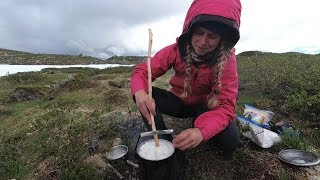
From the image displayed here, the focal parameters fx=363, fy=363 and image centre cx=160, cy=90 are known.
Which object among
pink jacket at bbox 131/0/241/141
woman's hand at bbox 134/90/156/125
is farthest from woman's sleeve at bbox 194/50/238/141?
woman's hand at bbox 134/90/156/125

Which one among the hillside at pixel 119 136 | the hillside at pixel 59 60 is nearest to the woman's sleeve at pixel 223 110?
the hillside at pixel 119 136

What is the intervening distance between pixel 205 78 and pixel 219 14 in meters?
0.93

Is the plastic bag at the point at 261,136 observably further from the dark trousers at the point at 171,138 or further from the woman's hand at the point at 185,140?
the woman's hand at the point at 185,140

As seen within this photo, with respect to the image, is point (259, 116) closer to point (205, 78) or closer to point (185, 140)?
point (205, 78)

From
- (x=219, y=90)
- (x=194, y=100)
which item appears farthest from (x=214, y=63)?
(x=194, y=100)

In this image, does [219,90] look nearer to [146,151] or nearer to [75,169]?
[146,151]

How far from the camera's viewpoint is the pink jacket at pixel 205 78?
13.3ft

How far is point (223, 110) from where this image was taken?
432 cm

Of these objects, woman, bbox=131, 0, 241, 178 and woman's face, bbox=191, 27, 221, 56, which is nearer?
woman, bbox=131, 0, 241, 178

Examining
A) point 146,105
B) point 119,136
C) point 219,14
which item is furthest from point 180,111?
point 219,14

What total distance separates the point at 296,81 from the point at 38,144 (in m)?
5.42

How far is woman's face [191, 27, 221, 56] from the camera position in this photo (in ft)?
13.8

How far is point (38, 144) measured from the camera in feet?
18.5

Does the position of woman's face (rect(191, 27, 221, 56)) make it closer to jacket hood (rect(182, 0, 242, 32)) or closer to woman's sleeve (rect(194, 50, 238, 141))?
jacket hood (rect(182, 0, 242, 32))
